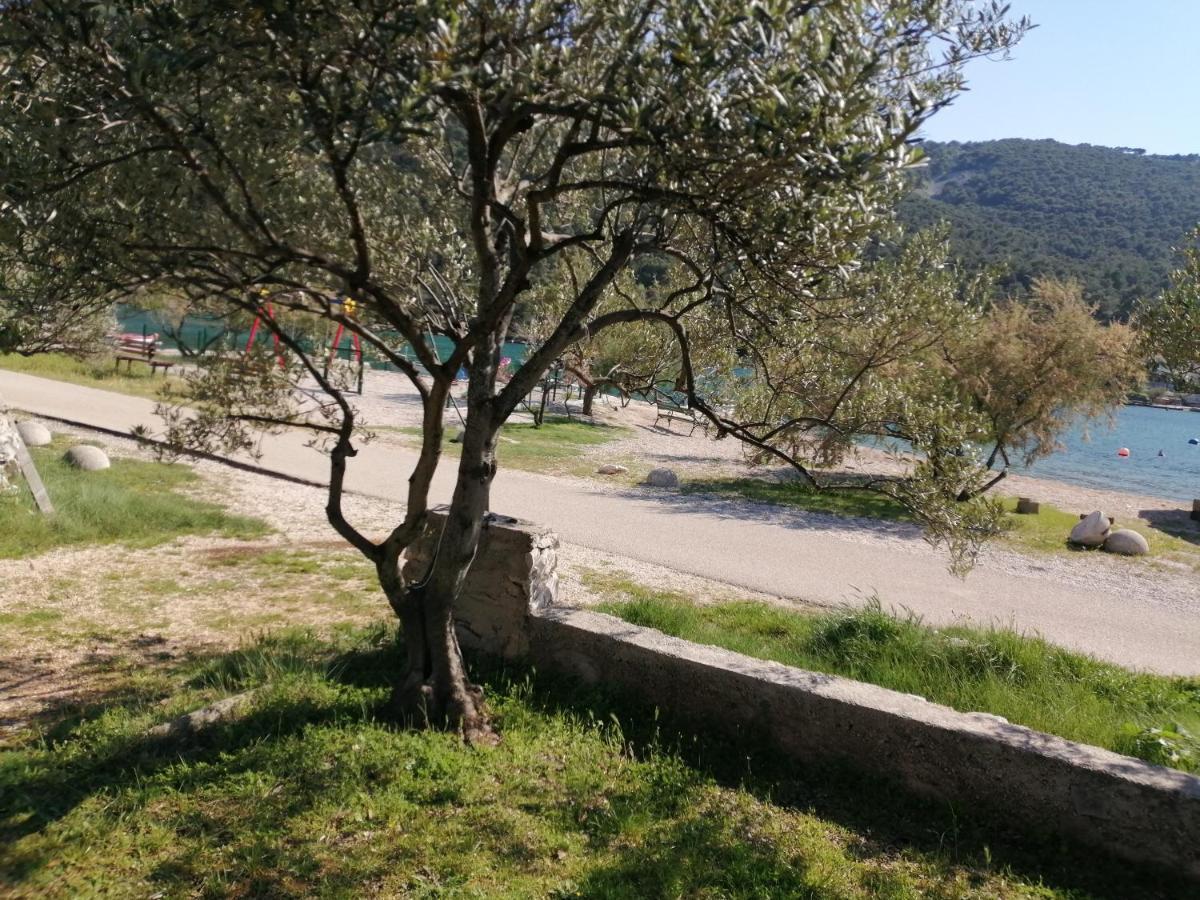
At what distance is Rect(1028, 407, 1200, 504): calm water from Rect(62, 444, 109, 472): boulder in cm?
1852

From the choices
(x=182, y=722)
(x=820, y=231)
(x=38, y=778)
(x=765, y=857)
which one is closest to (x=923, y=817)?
(x=765, y=857)

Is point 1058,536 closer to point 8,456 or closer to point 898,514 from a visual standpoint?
point 898,514

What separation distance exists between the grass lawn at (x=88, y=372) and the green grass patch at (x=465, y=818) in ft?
66.8

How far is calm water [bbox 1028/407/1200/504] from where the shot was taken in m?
33.8

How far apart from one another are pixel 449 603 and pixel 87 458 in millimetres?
9756

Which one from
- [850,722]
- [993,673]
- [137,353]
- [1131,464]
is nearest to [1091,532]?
[993,673]

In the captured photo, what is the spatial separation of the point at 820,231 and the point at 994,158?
15311 centimetres

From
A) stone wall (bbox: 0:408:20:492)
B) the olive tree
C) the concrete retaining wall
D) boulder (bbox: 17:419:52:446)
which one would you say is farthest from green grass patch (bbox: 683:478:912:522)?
the olive tree

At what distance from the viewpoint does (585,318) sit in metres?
4.84

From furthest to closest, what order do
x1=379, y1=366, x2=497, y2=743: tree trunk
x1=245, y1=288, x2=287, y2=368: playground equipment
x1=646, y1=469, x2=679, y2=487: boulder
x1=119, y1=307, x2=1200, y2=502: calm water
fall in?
x1=119, y1=307, x2=1200, y2=502: calm water → x1=646, y1=469, x2=679, y2=487: boulder → x1=379, y1=366, x2=497, y2=743: tree trunk → x1=245, y1=288, x2=287, y2=368: playground equipment

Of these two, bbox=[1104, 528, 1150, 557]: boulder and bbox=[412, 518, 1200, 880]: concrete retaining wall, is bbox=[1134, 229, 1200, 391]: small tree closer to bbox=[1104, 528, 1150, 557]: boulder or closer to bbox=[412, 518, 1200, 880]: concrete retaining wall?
bbox=[412, 518, 1200, 880]: concrete retaining wall

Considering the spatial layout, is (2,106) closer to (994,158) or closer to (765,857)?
(765,857)

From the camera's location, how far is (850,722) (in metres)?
4.67

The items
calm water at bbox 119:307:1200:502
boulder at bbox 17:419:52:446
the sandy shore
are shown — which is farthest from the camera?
calm water at bbox 119:307:1200:502
